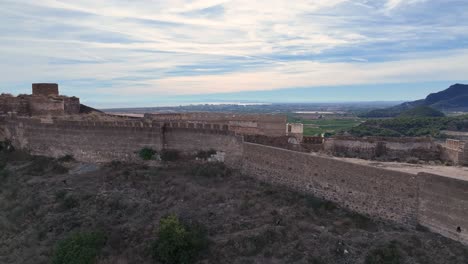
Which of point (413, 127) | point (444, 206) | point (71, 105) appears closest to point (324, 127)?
point (413, 127)

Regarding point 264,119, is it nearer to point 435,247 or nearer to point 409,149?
point 409,149

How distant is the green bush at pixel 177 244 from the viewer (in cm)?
995

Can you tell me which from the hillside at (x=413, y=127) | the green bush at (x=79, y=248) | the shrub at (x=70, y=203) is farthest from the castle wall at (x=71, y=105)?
the hillside at (x=413, y=127)

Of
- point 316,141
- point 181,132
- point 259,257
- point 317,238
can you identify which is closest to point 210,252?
point 259,257

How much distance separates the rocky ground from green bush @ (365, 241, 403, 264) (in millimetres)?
24

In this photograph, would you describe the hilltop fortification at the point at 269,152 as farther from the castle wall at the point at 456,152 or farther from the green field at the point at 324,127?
the green field at the point at 324,127

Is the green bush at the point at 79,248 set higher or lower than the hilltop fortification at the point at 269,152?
lower

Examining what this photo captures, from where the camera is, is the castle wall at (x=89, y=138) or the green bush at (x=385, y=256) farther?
the castle wall at (x=89, y=138)

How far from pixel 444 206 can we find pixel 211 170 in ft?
26.1

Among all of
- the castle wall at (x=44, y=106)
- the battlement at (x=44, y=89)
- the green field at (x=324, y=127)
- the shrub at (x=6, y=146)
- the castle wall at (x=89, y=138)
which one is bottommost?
the green field at (x=324, y=127)

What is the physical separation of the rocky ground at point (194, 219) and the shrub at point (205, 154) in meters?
0.56

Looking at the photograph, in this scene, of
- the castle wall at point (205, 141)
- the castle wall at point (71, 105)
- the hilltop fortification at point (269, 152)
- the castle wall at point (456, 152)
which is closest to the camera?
the hilltop fortification at point (269, 152)

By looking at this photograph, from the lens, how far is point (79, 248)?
10539 millimetres

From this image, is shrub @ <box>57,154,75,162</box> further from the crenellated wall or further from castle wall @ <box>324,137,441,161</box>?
castle wall @ <box>324,137,441,161</box>
